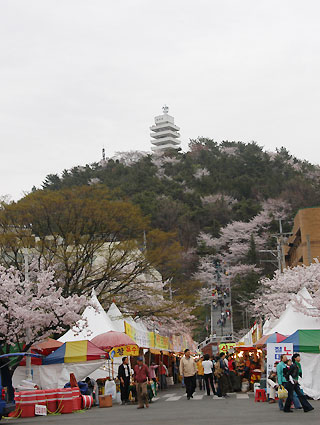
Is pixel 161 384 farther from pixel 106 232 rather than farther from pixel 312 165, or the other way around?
pixel 312 165

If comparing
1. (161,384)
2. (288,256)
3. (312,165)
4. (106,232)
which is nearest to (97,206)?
(106,232)

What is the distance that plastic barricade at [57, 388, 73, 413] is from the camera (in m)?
18.1

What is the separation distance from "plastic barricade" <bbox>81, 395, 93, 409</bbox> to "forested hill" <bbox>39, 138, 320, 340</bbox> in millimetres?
43477

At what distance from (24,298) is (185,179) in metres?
70.8

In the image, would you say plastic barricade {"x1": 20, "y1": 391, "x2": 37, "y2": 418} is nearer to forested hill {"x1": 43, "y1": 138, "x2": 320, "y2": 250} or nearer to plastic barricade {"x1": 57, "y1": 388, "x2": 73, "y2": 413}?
plastic barricade {"x1": 57, "y1": 388, "x2": 73, "y2": 413}

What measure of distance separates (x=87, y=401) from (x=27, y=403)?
7.71 ft

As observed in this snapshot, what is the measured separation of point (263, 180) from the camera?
8875 cm

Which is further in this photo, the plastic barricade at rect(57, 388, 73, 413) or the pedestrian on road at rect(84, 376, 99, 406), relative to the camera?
the pedestrian on road at rect(84, 376, 99, 406)

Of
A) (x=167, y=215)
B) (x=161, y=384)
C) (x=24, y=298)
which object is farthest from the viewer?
(x=167, y=215)

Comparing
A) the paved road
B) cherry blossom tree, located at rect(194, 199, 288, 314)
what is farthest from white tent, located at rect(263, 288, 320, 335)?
cherry blossom tree, located at rect(194, 199, 288, 314)

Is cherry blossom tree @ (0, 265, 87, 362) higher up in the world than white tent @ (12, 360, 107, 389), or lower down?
higher up

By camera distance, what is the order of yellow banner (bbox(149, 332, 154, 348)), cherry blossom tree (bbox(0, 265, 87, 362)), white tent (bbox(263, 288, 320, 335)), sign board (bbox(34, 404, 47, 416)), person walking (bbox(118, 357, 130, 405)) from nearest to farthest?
1. sign board (bbox(34, 404, 47, 416))
2. person walking (bbox(118, 357, 130, 405))
3. cherry blossom tree (bbox(0, 265, 87, 362))
4. white tent (bbox(263, 288, 320, 335))
5. yellow banner (bbox(149, 332, 154, 348))

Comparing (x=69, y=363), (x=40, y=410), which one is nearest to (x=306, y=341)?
(x=69, y=363)

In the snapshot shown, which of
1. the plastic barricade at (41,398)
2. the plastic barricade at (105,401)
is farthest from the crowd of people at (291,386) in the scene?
the plastic barricade at (41,398)
